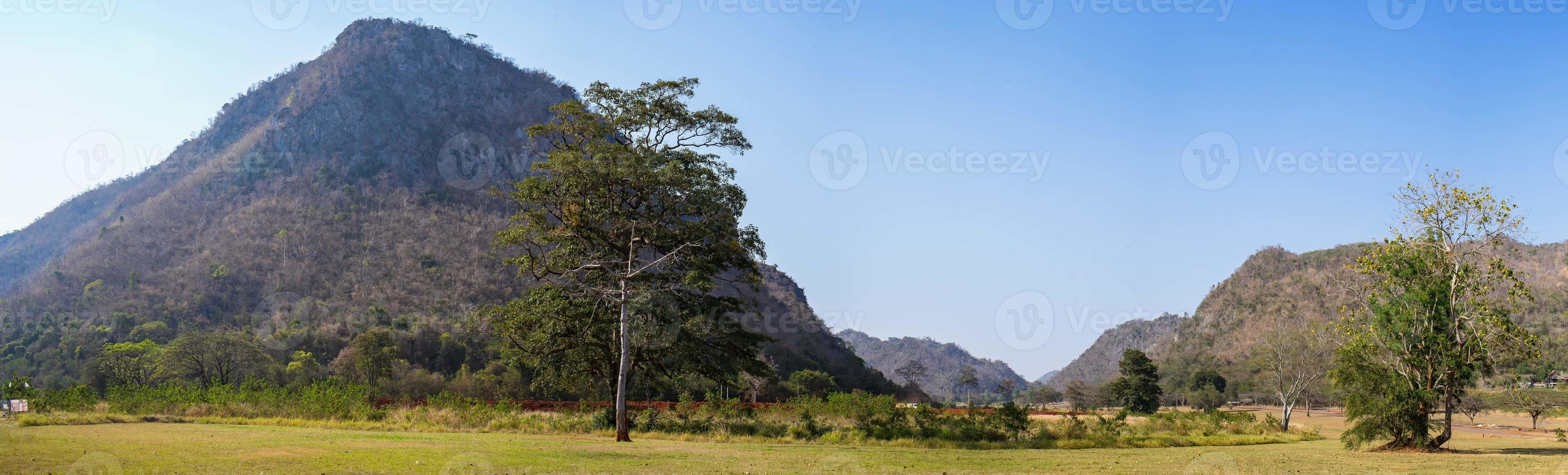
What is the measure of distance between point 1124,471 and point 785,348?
105244 mm

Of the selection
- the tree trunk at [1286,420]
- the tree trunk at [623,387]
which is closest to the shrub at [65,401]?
the tree trunk at [623,387]

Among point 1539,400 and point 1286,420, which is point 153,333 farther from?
point 1539,400

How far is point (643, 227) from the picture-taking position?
29.0 m

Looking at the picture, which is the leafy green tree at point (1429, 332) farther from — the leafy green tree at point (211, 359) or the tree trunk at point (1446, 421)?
the leafy green tree at point (211, 359)

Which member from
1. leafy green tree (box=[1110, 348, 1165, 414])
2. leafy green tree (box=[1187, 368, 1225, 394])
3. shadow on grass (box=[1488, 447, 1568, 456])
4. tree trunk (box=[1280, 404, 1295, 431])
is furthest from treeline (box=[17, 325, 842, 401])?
leafy green tree (box=[1187, 368, 1225, 394])

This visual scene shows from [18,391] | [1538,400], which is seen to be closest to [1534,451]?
[1538,400]

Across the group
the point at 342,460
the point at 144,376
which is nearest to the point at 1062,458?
the point at 342,460

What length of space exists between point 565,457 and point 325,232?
125157mm

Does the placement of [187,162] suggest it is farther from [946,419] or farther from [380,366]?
[946,419]

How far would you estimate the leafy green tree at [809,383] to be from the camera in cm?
8994

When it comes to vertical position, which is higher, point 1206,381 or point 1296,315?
point 1296,315

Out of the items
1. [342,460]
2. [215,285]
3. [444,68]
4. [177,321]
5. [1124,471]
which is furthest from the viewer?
[444,68]

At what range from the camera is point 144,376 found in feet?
235

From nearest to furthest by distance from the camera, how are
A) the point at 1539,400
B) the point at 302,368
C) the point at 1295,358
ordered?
1. the point at 1295,358
2. the point at 1539,400
3. the point at 302,368
